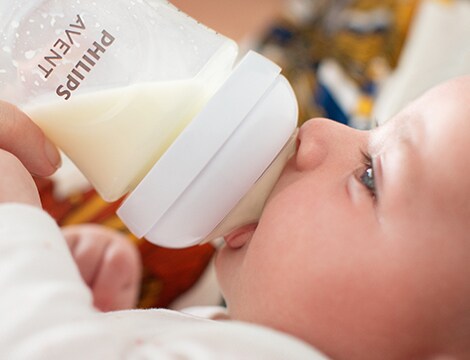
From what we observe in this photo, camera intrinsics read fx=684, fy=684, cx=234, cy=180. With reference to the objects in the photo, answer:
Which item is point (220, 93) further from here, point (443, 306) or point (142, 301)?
point (142, 301)

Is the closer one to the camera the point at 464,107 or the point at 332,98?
the point at 464,107

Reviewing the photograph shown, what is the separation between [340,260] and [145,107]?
0.24 metres

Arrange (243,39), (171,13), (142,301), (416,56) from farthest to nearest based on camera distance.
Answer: (243,39), (416,56), (142,301), (171,13)

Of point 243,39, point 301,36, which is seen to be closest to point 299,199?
point 301,36

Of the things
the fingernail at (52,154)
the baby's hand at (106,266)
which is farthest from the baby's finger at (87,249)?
the fingernail at (52,154)

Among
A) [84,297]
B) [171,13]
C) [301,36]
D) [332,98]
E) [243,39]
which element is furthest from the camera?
[243,39]

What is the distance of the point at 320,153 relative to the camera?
691 millimetres

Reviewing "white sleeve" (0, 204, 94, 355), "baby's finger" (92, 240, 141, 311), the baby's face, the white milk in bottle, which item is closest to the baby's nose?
the baby's face

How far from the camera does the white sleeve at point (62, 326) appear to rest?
1.90 feet

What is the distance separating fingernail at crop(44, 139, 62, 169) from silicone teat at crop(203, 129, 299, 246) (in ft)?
0.59

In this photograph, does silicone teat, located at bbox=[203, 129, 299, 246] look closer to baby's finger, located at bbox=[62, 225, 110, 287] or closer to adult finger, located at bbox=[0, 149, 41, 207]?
adult finger, located at bbox=[0, 149, 41, 207]

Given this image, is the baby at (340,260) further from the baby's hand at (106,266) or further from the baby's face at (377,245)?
the baby's hand at (106,266)

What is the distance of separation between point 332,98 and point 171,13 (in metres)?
0.78

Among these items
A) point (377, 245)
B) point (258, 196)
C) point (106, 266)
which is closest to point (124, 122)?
point (258, 196)
